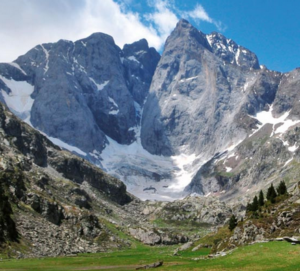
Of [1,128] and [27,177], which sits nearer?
[27,177]

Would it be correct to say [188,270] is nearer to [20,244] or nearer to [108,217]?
[20,244]

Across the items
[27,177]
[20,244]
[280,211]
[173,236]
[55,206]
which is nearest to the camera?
[280,211]

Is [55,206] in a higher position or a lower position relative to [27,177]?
lower

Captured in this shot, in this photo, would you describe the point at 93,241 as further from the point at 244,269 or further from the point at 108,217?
the point at 244,269

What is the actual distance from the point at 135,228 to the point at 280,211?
105705 mm

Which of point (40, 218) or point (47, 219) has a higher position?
point (47, 219)

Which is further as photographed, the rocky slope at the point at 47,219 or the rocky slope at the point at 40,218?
the rocky slope at the point at 47,219

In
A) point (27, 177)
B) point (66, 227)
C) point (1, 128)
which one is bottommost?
point (66, 227)

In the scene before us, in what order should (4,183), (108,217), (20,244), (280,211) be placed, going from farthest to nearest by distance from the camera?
(108,217)
(4,183)
(20,244)
(280,211)

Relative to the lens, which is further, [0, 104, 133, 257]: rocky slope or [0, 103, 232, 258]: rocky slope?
[0, 103, 232, 258]: rocky slope

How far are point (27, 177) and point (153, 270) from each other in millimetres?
107089

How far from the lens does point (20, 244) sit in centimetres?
7944

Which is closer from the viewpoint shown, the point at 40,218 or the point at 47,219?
the point at 40,218

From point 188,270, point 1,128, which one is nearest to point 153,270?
point 188,270
